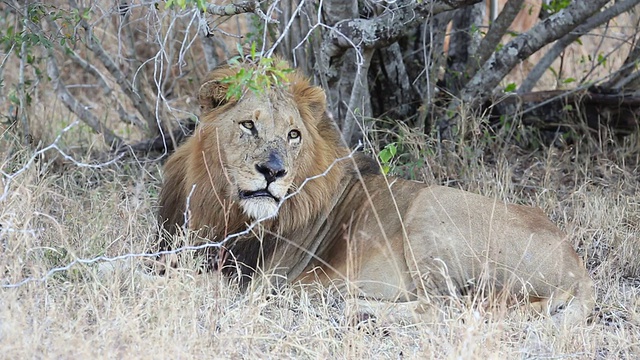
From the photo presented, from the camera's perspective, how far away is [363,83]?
574cm

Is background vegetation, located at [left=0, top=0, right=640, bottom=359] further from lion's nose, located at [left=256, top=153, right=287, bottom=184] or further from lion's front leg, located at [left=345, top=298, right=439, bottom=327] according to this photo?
lion's nose, located at [left=256, top=153, right=287, bottom=184]

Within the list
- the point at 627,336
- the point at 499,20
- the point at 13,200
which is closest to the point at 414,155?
the point at 499,20

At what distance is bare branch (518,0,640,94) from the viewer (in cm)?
600

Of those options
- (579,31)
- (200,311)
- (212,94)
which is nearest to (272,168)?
(212,94)

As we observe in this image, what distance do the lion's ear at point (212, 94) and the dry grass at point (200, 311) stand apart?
0.56 m

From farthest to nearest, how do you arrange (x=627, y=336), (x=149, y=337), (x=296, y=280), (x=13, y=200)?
(x=296, y=280) < (x=13, y=200) < (x=627, y=336) < (x=149, y=337)

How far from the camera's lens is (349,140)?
5691 mm

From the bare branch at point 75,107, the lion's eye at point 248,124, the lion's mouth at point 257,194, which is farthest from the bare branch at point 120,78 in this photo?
the lion's mouth at point 257,194

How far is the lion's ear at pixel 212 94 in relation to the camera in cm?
434

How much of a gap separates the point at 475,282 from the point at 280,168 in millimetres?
1068

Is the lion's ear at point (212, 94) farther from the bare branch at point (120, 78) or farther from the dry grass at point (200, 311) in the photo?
the bare branch at point (120, 78)

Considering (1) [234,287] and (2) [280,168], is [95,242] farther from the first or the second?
(2) [280,168]

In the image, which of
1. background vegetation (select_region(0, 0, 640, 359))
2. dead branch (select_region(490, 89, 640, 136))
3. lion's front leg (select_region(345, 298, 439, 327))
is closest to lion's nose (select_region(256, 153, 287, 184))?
background vegetation (select_region(0, 0, 640, 359))

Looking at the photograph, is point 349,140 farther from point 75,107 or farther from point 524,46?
point 75,107
